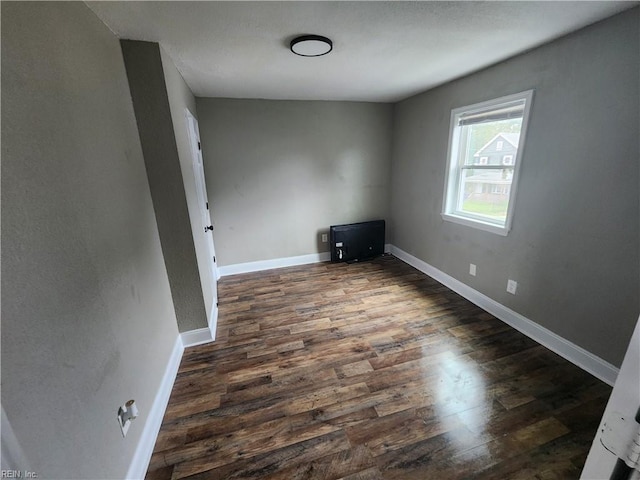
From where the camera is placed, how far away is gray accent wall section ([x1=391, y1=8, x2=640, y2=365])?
155 centimetres

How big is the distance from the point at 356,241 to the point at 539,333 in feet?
7.50

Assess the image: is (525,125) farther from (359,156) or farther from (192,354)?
(192,354)

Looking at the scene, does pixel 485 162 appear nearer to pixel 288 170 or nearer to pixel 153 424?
pixel 288 170

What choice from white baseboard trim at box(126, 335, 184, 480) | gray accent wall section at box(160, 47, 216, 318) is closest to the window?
gray accent wall section at box(160, 47, 216, 318)

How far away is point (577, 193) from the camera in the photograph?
178 centimetres

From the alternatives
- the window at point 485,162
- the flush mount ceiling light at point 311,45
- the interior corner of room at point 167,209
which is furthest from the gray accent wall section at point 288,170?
the flush mount ceiling light at point 311,45

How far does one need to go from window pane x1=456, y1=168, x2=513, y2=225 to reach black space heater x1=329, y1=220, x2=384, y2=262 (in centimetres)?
128

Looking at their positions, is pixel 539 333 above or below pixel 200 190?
→ below

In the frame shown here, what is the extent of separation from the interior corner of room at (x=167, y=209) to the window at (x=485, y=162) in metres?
0.10

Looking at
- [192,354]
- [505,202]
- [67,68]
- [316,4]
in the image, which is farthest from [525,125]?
[192,354]

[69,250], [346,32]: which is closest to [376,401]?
[69,250]

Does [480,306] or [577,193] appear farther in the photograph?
[480,306]

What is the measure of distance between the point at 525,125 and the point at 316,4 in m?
1.80

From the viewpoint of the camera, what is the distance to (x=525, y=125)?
2047 mm
